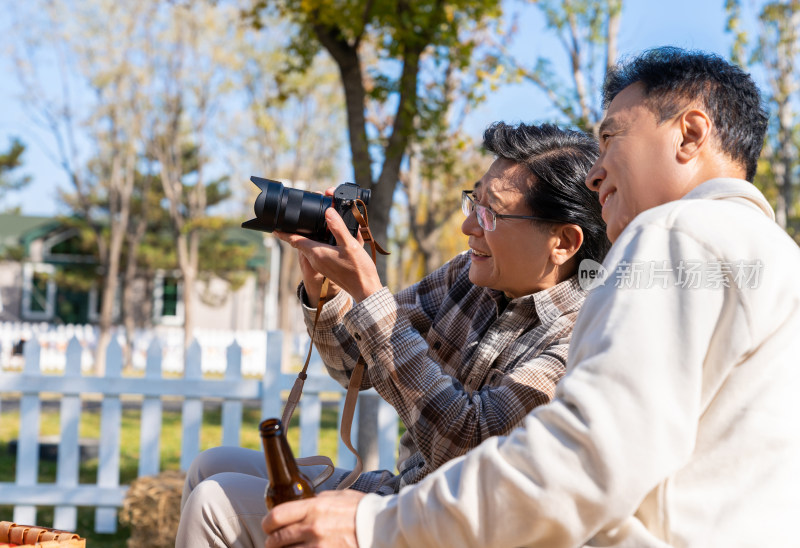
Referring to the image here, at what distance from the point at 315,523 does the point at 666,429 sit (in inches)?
21.4

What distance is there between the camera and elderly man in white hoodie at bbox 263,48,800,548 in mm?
1011

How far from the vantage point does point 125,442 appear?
795 centimetres

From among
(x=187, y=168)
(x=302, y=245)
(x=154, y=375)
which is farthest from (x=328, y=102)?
(x=302, y=245)

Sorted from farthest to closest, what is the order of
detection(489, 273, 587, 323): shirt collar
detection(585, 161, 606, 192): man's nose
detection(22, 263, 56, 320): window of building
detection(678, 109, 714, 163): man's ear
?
detection(22, 263, 56, 320): window of building
detection(489, 273, 587, 323): shirt collar
detection(585, 161, 606, 192): man's nose
detection(678, 109, 714, 163): man's ear

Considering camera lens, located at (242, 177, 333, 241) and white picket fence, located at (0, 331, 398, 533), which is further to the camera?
white picket fence, located at (0, 331, 398, 533)

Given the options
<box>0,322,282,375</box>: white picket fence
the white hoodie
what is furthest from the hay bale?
<box>0,322,282,375</box>: white picket fence

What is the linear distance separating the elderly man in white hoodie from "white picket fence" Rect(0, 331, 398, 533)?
11.2ft

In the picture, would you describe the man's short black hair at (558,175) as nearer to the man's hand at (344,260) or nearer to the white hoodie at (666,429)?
the man's hand at (344,260)

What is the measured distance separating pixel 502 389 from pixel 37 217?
30.2 m

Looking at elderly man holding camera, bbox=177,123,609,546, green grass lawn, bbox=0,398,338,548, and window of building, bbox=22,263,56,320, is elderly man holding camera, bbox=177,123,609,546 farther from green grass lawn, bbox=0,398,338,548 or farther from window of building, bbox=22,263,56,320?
window of building, bbox=22,263,56,320

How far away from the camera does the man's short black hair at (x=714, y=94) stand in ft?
4.50

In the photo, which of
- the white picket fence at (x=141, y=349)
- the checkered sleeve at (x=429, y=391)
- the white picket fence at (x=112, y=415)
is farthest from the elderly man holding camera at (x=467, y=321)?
the white picket fence at (x=141, y=349)

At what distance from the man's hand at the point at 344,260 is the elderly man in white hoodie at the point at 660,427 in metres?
0.68

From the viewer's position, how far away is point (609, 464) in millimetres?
996
